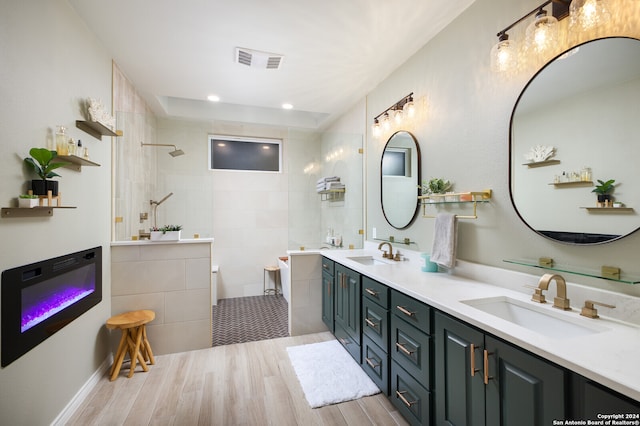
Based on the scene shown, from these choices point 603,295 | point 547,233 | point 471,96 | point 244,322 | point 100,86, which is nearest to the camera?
point 603,295

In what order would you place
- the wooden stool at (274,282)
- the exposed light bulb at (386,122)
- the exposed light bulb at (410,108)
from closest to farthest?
the exposed light bulb at (410,108) < the exposed light bulb at (386,122) < the wooden stool at (274,282)

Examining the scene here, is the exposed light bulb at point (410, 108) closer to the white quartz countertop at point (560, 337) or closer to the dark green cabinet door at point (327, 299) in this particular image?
the white quartz countertop at point (560, 337)

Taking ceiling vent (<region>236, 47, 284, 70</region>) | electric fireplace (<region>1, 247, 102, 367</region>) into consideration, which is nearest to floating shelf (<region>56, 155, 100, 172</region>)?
electric fireplace (<region>1, 247, 102, 367</region>)

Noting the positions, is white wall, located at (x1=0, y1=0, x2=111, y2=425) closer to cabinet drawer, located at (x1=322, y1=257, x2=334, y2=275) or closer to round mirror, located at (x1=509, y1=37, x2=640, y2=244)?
cabinet drawer, located at (x1=322, y1=257, x2=334, y2=275)

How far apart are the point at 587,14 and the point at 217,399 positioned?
3.04 meters

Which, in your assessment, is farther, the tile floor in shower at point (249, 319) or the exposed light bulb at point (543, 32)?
the tile floor in shower at point (249, 319)

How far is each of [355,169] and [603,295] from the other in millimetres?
2622

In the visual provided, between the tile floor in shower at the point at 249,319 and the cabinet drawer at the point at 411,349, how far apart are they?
1.70 m

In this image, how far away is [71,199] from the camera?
199cm

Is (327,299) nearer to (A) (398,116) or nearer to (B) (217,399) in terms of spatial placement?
(B) (217,399)

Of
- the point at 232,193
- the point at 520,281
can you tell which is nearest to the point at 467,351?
the point at 520,281

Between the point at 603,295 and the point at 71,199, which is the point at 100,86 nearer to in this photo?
the point at 71,199

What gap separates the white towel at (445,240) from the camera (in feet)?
6.43

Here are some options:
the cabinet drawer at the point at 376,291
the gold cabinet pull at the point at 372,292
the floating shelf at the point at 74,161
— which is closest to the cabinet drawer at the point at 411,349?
the cabinet drawer at the point at 376,291
